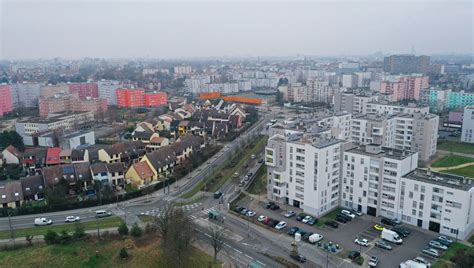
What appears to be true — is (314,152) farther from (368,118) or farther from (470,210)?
(368,118)

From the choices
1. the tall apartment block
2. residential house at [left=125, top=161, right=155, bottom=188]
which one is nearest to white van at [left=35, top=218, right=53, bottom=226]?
residential house at [left=125, top=161, right=155, bottom=188]

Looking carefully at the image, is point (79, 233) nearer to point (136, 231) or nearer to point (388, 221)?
point (136, 231)

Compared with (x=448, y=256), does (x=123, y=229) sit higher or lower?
higher

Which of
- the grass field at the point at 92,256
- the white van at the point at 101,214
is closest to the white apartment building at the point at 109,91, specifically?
the white van at the point at 101,214

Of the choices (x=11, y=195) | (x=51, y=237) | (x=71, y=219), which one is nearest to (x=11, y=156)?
(x=11, y=195)

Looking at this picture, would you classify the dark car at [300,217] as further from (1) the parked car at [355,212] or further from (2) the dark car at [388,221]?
(2) the dark car at [388,221]

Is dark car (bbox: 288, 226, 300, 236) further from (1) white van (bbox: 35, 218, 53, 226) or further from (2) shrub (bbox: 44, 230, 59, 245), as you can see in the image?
(1) white van (bbox: 35, 218, 53, 226)
